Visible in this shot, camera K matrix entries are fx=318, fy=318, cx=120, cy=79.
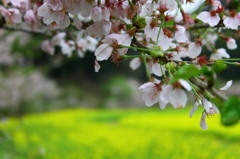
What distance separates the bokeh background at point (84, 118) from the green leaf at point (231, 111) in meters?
0.42

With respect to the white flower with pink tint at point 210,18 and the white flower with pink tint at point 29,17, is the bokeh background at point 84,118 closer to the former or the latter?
the white flower with pink tint at point 210,18

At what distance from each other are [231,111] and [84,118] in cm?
1211

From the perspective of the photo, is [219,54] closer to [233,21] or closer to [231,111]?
[233,21]

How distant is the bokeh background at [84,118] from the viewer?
443 cm

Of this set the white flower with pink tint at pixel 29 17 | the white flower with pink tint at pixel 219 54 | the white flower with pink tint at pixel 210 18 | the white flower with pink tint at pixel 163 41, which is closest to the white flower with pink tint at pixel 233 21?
the white flower with pink tint at pixel 210 18

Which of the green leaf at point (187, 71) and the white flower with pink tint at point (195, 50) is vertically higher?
the green leaf at point (187, 71)

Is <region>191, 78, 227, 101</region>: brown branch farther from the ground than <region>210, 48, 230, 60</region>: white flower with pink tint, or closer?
farther from the ground

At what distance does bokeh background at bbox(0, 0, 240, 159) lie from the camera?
174 inches

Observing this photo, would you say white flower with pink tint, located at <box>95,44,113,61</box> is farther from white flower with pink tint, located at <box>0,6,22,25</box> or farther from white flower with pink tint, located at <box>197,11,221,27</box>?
white flower with pink tint, located at <box>0,6,22,25</box>

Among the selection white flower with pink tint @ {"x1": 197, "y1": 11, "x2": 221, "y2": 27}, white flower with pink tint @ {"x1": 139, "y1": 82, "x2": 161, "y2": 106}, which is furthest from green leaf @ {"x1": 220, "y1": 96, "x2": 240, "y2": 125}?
white flower with pink tint @ {"x1": 197, "y1": 11, "x2": 221, "y2": 27}

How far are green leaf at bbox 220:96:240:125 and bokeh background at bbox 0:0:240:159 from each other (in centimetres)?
42

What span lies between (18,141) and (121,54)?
19.3 ft

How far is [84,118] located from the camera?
12430 mm

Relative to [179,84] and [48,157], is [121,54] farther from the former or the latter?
[48,157]
